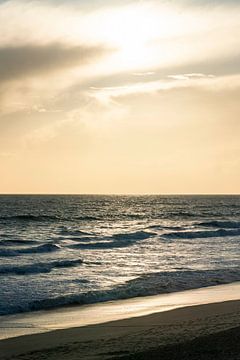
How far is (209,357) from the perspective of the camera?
846 centimetres

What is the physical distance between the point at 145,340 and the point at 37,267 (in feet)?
43.2

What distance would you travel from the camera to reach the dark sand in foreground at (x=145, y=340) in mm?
8984

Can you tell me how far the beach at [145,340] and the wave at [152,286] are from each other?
3164mm

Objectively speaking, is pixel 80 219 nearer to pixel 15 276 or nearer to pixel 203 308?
pixel 15 276

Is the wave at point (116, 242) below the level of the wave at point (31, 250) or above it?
below

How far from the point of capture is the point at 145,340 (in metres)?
10.4

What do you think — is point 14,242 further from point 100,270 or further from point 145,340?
point 145,340

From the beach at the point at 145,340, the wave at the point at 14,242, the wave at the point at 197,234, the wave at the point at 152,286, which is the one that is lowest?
the wave at the point at 197,234

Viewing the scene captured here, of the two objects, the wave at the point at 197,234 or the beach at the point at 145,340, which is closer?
the beach at the point at 145,340

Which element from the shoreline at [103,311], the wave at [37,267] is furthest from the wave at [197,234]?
the shoreline at [103,311]

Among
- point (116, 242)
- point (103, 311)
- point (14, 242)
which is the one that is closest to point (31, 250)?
point (14, 242)

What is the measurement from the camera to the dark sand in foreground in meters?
8.98

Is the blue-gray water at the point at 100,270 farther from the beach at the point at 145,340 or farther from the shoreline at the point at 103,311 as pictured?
the beach at the point at 145,340

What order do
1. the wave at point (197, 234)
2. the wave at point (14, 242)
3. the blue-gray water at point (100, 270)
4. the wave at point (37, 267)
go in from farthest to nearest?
the wave at point (197, 234), the wave at point (14, 242), the wave at point (37, 267), the blue-gray water at point (100, 270)
